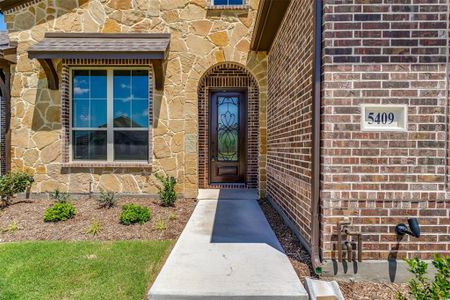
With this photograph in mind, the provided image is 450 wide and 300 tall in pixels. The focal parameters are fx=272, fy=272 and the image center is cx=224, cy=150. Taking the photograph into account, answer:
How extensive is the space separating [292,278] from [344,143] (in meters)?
1.51

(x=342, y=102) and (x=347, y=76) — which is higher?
(x=347, y=76)

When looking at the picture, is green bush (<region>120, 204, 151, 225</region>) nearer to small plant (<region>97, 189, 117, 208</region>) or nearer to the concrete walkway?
the concrete walkway

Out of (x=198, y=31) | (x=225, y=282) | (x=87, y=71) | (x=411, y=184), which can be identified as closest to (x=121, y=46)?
(x=87, y=71)

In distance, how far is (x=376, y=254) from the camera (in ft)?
9.55

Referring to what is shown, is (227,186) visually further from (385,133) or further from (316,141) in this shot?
(385,133)

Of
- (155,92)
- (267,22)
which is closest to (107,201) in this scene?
(155,92)

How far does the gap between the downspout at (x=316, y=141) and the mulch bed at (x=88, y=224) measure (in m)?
2.10

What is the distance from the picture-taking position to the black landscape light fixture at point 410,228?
2.72 m

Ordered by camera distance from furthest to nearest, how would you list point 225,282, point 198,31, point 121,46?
1. point 198,31
2. point 121,46
3. point 225,282

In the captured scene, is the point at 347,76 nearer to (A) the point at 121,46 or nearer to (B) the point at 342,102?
(B) the point at 342,102

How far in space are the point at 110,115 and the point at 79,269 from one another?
3976 millimetres

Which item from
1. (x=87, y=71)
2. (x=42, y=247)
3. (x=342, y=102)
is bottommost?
(x=42, y=247)

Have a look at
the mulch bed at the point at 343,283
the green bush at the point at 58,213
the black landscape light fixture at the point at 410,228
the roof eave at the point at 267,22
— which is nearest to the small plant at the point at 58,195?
the green bush at the point at 58,213

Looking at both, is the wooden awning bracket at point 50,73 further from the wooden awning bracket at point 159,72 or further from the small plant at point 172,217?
the small plant at point 172,217
